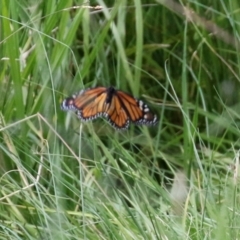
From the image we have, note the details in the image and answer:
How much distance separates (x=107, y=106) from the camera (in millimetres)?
1474

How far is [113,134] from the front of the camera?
1.66 metres

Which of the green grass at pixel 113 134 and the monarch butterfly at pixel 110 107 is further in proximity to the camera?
the monarch butterfly at pixel 110 107

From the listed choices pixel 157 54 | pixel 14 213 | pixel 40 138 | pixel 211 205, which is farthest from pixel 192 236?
pixel 157 54

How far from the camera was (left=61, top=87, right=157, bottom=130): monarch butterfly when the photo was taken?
1444mm

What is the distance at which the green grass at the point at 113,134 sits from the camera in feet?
3.84

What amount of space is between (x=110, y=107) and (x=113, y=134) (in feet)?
0.63

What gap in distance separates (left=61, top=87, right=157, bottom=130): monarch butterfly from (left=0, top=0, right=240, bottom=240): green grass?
34mm

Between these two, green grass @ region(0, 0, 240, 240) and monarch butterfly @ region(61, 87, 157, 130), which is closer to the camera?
Result: green grass @ region(0, 0, 240, 240)

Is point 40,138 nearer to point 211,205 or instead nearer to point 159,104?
point 159,104

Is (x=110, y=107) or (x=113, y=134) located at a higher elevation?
(x=110, y=107)

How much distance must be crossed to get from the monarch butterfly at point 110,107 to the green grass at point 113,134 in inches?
1.3

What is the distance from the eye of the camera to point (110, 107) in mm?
1478

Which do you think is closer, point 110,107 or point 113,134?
point 110,107

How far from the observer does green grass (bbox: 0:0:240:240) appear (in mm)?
1171
